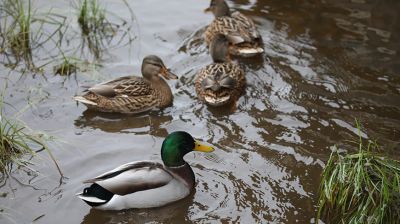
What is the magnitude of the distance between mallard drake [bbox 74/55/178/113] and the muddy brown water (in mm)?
139

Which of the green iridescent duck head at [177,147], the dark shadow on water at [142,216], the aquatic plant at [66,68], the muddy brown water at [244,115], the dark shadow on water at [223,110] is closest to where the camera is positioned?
the dark shadow on water at [142,216]

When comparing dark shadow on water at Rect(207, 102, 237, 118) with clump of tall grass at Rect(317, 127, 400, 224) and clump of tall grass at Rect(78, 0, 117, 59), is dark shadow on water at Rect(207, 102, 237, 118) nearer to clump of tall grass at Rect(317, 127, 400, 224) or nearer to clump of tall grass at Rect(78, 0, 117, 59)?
clump of tall grass at Rect(78, 0, 117, 59)

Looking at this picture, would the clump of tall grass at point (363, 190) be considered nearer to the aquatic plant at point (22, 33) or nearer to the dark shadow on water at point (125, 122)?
the dark shadow on water at point (125, 122)

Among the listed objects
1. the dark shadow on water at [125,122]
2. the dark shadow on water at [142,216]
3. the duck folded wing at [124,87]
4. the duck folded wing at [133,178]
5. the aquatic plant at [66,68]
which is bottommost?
the dark shadow on water at [142,216]

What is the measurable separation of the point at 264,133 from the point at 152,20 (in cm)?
314

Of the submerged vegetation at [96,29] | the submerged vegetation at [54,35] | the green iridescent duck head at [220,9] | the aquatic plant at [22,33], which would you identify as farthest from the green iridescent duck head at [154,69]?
the green iridescent duck head at [220,9]

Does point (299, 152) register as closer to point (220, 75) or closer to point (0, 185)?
point (220, 75)

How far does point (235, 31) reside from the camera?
9.13 metres

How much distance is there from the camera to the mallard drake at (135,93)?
305 inches

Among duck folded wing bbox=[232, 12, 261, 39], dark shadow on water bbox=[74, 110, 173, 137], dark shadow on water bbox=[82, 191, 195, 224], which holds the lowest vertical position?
dark shadow on water bbox=[82, 191, 195, 224]

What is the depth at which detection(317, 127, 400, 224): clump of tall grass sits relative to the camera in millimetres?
5527

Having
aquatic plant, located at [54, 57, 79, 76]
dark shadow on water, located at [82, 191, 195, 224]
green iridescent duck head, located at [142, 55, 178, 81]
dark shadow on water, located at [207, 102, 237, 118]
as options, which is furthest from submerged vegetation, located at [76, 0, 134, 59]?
dark shadow on water, located at [82, 191, 195, 224]

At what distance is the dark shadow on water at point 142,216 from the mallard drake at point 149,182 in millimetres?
66

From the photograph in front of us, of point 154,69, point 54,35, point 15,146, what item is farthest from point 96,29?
point 15,146
